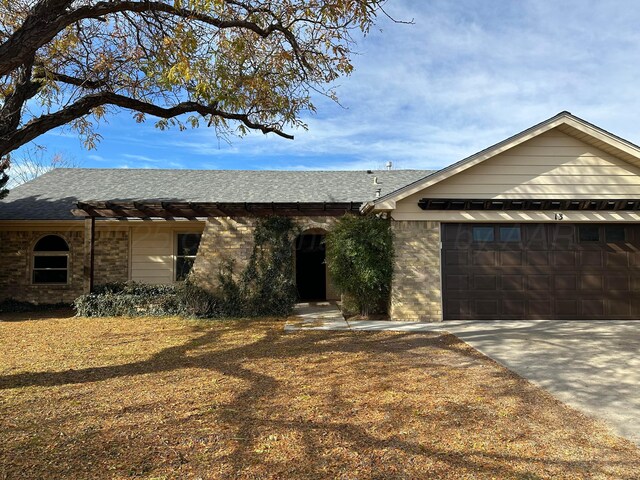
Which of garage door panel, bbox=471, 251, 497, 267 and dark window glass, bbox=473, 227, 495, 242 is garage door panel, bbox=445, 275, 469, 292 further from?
dark window glass, bbox=473, 227, 495, 242

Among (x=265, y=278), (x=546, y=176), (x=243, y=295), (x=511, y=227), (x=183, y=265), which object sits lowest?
(x=243, y=295)

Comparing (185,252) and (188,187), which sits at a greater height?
(188,187)

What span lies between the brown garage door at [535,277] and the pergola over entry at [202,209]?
3425 mm

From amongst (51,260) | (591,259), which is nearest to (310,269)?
(51,260)

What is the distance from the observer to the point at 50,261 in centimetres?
1476

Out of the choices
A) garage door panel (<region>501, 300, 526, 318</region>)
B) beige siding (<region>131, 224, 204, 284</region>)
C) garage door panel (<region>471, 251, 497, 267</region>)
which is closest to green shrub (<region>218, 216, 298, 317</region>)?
beige siding (<region>131, 224, 204, 284</region>)

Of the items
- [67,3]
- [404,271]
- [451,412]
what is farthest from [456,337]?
[67,3]

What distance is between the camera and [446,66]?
11656mm

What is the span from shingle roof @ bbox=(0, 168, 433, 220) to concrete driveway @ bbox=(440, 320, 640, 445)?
723 centimetres

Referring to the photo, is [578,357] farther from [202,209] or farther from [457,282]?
[202,209]

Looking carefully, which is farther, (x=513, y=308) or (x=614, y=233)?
(x=614, y=233)

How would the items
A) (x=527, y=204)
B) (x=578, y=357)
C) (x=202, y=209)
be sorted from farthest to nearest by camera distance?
1. (x=202, y=209)
2. (x=527, y=204)
3. (x=578, y=357)

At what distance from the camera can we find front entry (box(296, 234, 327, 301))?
1653cm

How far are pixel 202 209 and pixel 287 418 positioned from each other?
8655 mm
